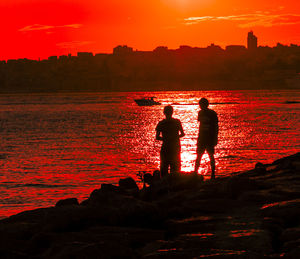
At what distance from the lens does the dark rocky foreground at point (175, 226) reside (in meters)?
6.68

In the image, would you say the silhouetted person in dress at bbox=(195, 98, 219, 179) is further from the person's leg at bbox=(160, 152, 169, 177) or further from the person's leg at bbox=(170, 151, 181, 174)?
the person's leg at bbox=(160, 152, 169, 177)

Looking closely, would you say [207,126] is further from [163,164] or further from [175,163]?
[163,164]

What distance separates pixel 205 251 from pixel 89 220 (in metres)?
2.79

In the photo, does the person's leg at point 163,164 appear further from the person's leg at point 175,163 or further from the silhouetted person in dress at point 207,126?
the silhouetted person in dress at point 207,126

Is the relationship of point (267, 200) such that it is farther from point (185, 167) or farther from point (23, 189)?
point (185, 167)

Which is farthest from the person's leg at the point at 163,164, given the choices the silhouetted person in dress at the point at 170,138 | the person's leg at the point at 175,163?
the person's leg at the point at 175,163

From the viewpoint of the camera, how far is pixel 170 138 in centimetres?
1145

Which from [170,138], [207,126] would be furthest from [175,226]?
[207,126]

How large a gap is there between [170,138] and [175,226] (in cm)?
347

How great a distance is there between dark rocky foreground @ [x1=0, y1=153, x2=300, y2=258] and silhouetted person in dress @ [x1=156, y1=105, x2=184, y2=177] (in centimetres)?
79

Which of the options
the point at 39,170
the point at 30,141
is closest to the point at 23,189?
the point at 39,170

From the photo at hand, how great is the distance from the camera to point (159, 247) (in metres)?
7.20

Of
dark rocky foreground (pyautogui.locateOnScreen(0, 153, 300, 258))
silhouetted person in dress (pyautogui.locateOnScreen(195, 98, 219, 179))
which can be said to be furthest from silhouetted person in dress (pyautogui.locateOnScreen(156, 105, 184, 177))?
silhouetted person in dress (pyautogui.locateOnScreen(195, 98, 219, 179))

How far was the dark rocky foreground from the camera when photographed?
6676 millimetres
